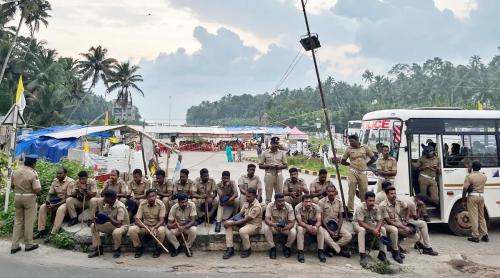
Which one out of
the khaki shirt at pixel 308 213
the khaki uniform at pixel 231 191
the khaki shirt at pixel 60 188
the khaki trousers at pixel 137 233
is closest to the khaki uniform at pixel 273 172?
the khaki uniform at pixel 231 191

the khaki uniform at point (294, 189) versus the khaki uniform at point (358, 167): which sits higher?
the khaki uniform at point (358, 167)

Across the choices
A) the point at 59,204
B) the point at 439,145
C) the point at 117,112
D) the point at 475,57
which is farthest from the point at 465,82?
the point at 59,204

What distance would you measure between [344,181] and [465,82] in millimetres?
68623

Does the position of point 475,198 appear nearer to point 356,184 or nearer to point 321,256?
point 356,184

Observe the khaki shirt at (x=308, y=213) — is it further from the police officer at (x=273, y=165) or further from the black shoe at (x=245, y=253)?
the police officer at (x=273, y=165)

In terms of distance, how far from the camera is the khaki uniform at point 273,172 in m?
8.85

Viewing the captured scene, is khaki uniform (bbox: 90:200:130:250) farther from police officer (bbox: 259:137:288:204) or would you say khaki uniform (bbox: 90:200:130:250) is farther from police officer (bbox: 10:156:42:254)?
police officer (bbox: 259:137:288:204)

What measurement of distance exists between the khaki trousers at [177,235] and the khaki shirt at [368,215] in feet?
9.64

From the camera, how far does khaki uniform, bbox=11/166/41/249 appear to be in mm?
7113

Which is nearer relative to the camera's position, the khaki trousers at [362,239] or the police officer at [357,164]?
the khaki trousers at [362,239]

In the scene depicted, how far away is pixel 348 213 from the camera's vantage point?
858 centimetres

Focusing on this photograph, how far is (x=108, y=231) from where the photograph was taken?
7266 millimetres

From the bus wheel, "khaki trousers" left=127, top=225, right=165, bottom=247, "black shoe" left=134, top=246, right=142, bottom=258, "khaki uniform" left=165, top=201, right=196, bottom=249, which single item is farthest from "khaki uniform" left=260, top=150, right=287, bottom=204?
the bus wheel

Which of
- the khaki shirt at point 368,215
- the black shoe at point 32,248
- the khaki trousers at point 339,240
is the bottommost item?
the black shoe at point 32,248
